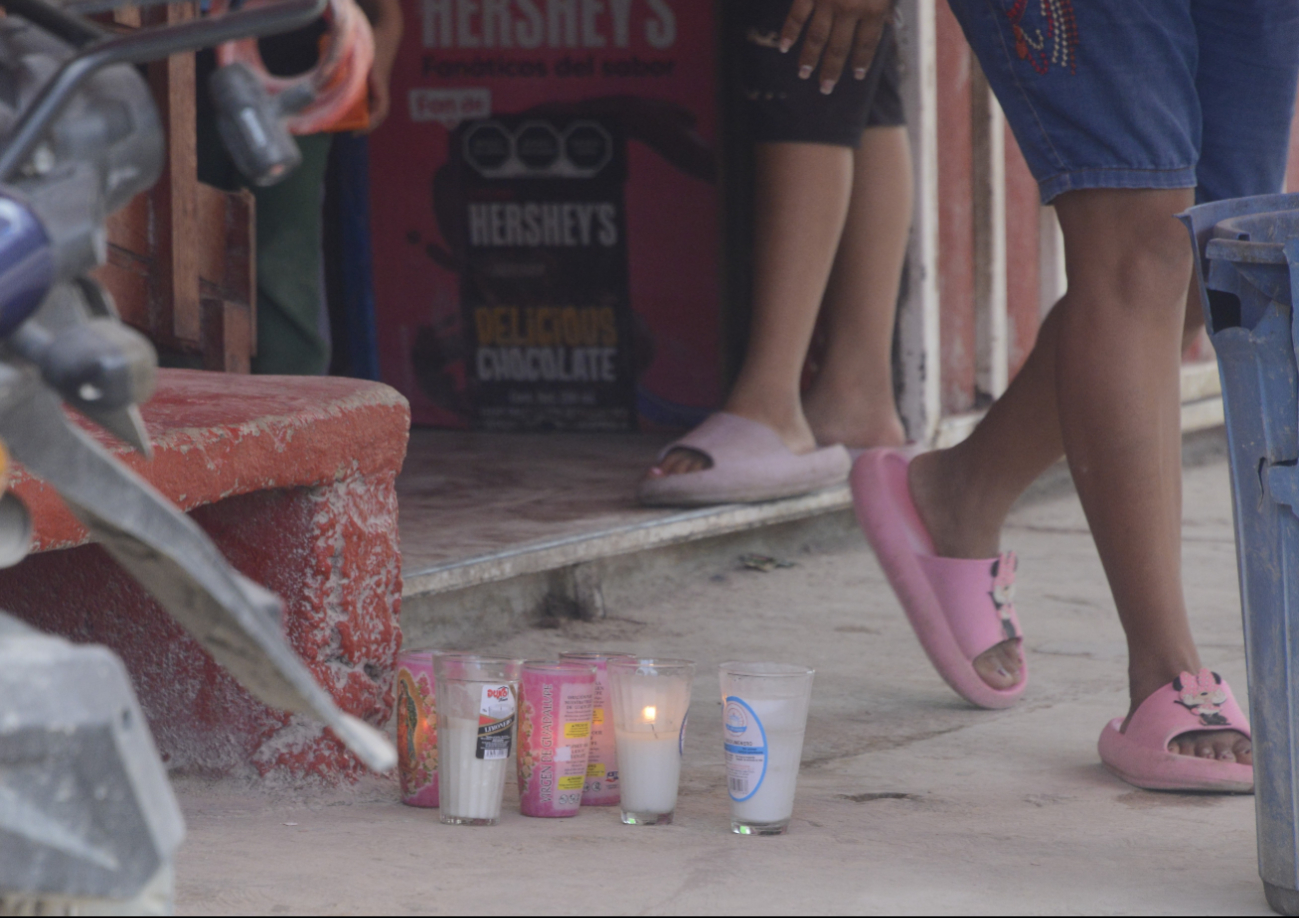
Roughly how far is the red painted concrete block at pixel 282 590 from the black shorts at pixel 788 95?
1.40 metres

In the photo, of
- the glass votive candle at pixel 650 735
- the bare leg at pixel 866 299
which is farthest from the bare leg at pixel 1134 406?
the bare leg at pixel 866 299

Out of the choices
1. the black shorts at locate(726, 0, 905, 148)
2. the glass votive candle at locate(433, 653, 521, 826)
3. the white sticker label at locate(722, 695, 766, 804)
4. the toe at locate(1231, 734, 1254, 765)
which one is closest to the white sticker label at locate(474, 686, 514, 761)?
the glass votive candle at locate(433, 653, 521, 826)

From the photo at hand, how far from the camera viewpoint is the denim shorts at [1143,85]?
2076 millimetres

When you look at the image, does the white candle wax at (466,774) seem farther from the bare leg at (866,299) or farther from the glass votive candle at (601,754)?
the bare leg at (866,299)

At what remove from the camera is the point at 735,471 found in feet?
10.8

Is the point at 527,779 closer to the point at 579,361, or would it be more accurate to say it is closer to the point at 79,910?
the point at 79,910

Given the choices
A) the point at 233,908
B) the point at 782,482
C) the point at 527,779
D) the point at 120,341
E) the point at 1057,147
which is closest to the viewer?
the point at 120,341

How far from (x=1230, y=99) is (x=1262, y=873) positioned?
3.58ft

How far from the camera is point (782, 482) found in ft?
11.0

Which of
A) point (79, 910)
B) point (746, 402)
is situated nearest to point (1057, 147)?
point (746, 402)

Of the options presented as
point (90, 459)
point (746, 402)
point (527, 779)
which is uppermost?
point (90, 459)

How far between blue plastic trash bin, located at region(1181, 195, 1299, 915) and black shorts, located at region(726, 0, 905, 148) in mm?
1746

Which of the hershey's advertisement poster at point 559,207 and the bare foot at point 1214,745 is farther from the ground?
the hershey's advertisement poster at point 559,207

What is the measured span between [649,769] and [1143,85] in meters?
1.02
